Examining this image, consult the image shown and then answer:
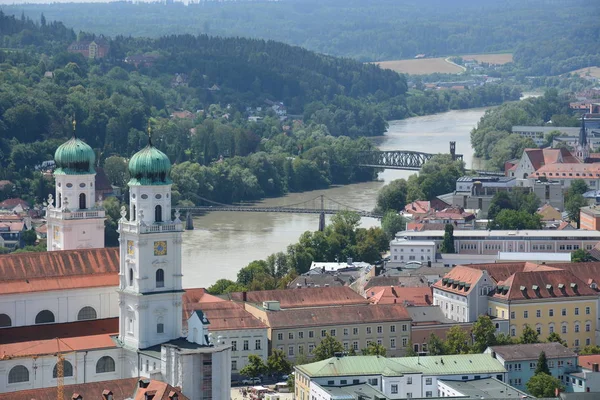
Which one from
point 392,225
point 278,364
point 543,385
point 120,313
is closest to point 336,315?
point 278,364

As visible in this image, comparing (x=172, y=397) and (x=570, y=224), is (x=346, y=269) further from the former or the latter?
(x=172, y=397)

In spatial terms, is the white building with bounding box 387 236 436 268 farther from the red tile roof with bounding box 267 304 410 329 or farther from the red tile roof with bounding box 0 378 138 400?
the red tile roof with bounding box 0 378 138 400

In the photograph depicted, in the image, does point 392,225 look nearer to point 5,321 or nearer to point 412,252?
point 412,252

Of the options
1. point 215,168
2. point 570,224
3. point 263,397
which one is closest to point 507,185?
point 570,224

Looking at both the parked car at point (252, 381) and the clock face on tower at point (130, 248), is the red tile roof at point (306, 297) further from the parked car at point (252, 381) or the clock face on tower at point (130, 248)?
the clock face on tower at point (130, 248)

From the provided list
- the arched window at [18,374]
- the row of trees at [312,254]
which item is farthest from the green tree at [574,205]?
the arched window at [18,374]

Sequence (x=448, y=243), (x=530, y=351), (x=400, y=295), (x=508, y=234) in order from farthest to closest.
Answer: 1. (x=508, y=234)
2. (x=448, y=243)
3. (x=400, y=295)
4. (x=530, y=351)
